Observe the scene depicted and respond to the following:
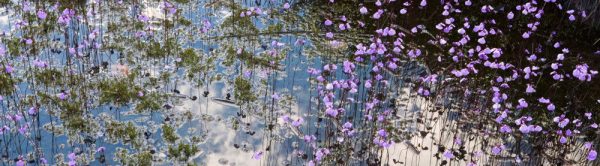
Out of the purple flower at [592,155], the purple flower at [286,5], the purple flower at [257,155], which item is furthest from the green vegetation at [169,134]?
the purple flower at [592,155]

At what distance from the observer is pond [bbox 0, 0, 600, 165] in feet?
18.7

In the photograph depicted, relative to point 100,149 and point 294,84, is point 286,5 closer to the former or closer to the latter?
point 294,84

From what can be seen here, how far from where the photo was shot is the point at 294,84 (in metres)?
7.04

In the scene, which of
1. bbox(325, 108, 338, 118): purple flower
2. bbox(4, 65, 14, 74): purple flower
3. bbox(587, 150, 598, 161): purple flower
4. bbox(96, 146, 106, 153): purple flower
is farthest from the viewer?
bbox(4, 65, 14, 74): purple flower

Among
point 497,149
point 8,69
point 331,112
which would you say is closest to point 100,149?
point 8,69

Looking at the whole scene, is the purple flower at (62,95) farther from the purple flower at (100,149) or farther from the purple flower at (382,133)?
the purple flower at (382,133)

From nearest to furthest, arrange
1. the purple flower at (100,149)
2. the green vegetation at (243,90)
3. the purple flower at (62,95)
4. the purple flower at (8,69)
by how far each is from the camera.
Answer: the purple flower at (100,149) < the purple flower at (62,95) < the purple flower at (8,69) < the green vegetation at (243,90)

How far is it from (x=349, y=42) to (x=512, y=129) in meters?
2.82

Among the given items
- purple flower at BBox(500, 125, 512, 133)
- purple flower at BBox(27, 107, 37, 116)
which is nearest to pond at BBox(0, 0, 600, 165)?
purple flower at BBox(27, 107, 37, 116)

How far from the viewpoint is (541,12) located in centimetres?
853

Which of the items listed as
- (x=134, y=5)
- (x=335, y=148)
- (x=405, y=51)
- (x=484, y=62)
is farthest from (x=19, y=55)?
(x=484, y=62)

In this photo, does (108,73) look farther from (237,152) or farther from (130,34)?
(237,152)

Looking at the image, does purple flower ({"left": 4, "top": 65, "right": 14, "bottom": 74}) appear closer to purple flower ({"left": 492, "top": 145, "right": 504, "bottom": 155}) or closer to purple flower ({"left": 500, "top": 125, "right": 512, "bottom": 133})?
purple flower ({"left": 492, "top": 145, "right": 504, "bottom": 155})

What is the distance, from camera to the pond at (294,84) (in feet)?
18.7
